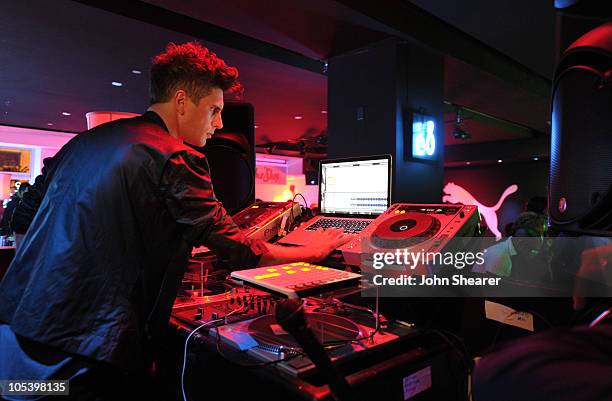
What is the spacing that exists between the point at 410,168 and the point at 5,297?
3.09 meters

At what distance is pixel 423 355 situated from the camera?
104 centimetres

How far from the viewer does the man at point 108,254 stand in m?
0.99

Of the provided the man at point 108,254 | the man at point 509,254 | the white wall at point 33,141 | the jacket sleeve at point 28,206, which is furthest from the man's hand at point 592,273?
the white wall at point 33,141

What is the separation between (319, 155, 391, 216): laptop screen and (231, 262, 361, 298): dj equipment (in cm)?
46

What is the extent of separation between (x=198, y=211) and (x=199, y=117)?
0.39 meters

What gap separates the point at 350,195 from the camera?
1.60 meters

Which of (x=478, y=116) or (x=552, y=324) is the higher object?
(x=478, y=116)

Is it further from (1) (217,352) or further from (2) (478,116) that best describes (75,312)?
(2) (478,116)

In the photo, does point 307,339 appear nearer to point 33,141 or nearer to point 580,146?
point 580,146

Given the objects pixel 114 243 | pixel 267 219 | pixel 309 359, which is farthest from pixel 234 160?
pixel 309 359

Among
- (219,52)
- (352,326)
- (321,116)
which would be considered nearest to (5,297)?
(352,326)

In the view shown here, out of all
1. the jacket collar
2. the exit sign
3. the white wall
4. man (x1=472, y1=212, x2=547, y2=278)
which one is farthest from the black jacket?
the white wall

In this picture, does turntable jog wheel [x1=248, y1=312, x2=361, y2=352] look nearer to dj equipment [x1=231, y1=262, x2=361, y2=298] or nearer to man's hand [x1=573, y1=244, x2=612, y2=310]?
dj equipment [x1=231, y1=262, x2=361, y2=298]

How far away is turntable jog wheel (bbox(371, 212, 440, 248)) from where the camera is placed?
116 cm
